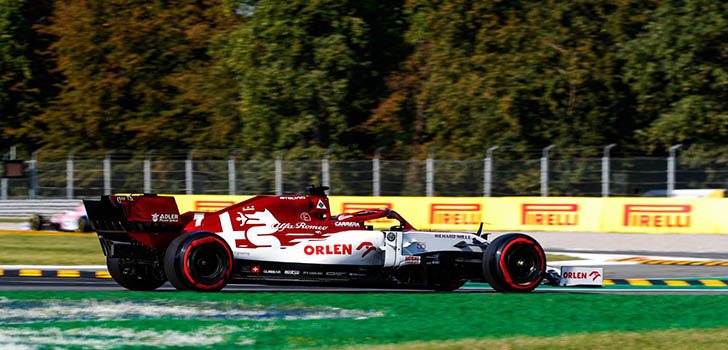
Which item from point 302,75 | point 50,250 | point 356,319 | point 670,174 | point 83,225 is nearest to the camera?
point 356,319

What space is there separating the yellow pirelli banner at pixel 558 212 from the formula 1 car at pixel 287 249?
11612 millimetres

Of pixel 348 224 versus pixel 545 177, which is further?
pixel 545 177

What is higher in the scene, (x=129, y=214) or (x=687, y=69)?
(x=687, y=69)

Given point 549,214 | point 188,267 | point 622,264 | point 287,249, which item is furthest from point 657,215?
point 188,267

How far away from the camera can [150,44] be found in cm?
4394

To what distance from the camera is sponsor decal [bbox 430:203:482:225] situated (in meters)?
27.0

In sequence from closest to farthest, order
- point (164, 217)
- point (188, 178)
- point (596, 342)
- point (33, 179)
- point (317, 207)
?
point (596, 342)
point (164, 217)
point (317, 207)
point (188, 178)
point (33, 179)

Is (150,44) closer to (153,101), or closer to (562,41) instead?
(153,101)

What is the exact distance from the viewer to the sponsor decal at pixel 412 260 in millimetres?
12375

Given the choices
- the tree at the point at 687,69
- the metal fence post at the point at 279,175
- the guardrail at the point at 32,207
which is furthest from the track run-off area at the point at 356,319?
the tree at the point at 687,69

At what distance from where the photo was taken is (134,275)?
12.6 metres

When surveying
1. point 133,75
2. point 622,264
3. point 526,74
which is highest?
point 133,75

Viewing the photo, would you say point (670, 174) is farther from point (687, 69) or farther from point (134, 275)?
point (134, 275)

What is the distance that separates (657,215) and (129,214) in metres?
15.6
